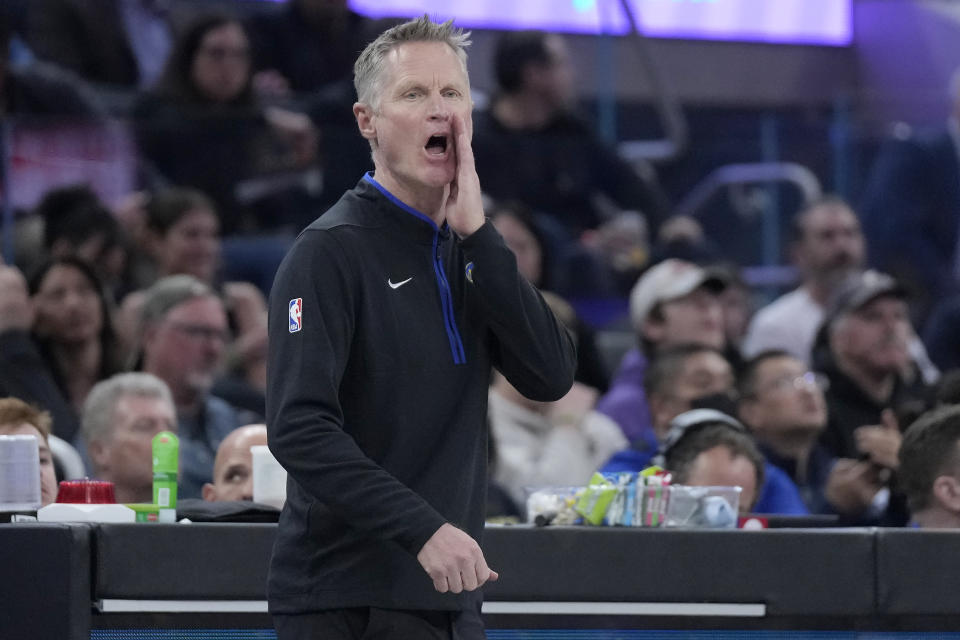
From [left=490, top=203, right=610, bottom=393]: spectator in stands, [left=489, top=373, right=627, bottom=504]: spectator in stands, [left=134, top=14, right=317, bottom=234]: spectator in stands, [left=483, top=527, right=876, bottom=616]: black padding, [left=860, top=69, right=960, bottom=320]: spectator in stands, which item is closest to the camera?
[left=483, top=527, right=876, bottom=616]: black padding

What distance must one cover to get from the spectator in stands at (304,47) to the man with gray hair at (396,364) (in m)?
4.82

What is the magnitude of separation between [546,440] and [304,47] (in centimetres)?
251

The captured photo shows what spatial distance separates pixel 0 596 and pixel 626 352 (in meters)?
4.51

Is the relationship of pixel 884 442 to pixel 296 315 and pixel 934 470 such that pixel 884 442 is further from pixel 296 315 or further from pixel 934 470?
pixel 296 315

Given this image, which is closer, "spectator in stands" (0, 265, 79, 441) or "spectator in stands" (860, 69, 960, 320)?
→ "spectator in stands" (0, 265, 79, 441)

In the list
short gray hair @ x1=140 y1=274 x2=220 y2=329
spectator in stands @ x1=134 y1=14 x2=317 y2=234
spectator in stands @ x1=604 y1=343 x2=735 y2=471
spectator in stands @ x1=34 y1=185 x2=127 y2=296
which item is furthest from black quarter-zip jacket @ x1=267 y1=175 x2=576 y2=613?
spectator in stands @ x1=134 y1=14 x2=317 y2=234

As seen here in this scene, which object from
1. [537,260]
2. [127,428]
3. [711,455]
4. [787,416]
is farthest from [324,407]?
[537,260]

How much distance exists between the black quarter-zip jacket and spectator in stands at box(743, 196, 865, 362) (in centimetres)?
483

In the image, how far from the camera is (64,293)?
18.7 feet

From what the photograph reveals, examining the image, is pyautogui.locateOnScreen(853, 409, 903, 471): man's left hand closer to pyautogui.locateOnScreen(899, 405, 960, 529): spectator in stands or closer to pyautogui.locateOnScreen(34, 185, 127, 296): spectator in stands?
pyautogui.locateOnScreen(899, 405, 960, 529): spectator in stands

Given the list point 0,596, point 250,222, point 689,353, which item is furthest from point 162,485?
point 250,222

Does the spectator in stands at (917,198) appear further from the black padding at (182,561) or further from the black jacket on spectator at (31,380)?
the black padding at (182,561)

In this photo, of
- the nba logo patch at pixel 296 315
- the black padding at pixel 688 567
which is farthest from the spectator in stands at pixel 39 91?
the nba logo patch at pixel 296 315

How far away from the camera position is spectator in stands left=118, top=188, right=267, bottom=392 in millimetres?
6289
